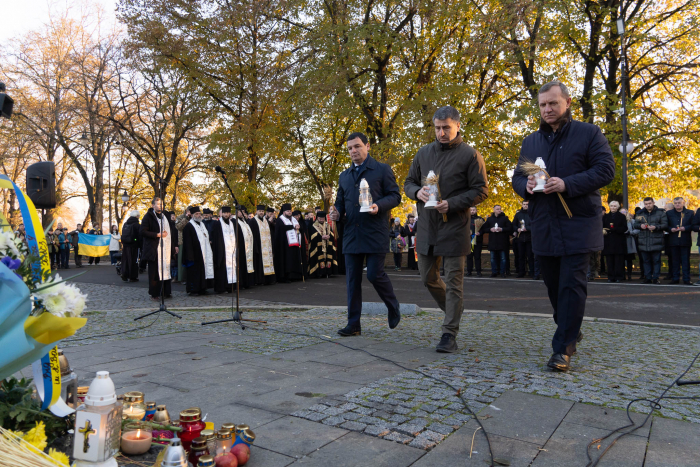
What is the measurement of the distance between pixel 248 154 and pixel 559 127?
65.2ft

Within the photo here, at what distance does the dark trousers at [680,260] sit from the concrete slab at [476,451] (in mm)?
13175

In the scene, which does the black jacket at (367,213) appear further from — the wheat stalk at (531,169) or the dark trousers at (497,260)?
the dark trousers at (497,260)

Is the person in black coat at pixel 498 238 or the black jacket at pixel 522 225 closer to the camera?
the black jacket at pixel 522 225

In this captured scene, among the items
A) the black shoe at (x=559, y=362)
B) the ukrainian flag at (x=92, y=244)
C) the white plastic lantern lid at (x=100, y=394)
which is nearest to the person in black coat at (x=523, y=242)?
the black shoe at (x=559, y=362)

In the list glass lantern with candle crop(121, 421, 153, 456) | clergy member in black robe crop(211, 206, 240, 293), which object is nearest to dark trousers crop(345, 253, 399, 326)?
glass lantern with candle crop(121, 421, 153, 456)

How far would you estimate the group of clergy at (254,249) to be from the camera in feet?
43.0

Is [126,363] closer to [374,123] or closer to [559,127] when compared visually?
[559,127]

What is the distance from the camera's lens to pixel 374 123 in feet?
75.0

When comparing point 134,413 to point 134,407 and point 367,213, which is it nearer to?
point 134,407

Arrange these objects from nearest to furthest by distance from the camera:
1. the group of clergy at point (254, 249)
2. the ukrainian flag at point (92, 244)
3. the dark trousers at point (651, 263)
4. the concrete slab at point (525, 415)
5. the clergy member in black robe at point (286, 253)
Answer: the concrete slab at point (525, 415) → the group of clergy at point (254, 249) → the dark trousers at point (651, 263) → the clergy member in black robe at point (286, 253) → the ukrainian flag at point (92, 244)

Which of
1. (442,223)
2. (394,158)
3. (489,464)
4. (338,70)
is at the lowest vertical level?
(489,464)

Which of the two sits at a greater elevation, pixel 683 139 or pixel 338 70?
pixel 338 70

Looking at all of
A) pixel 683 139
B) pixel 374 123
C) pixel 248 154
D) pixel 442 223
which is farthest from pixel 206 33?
pixel 442 223

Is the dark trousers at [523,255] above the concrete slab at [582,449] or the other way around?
above
